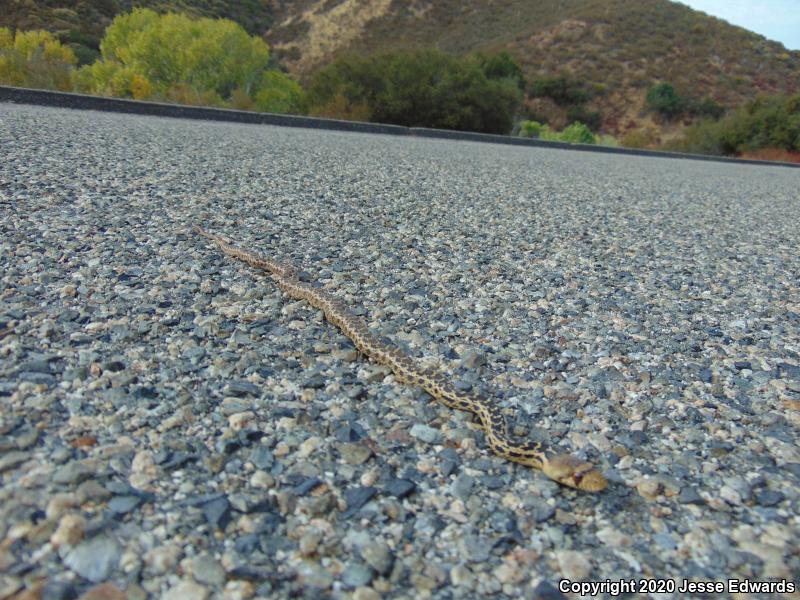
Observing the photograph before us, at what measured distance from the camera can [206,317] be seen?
12.5 feet

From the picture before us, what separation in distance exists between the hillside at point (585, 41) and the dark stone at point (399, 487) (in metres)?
48.5

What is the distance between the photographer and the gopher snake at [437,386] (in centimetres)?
260

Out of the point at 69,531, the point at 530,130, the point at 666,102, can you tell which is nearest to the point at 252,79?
the point at 530,130

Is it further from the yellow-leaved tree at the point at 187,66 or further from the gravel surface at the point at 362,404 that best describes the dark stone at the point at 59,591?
the yellow-leaved tree at the point at 187,66

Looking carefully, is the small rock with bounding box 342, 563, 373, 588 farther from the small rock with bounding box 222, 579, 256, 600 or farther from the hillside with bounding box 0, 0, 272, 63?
the hillside with bounding box 0, 0, 272, 63

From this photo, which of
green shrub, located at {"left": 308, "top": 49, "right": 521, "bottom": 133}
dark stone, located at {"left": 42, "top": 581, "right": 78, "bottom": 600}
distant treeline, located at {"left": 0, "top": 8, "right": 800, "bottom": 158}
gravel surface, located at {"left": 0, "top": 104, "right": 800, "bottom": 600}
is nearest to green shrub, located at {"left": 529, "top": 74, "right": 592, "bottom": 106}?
distant treeline, located at {"left": 0, "top": 8, "right": 800, "bottom": 158}

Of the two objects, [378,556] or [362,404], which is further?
[362,404]

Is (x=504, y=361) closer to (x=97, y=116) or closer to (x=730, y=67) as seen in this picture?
(x=97, y=116)

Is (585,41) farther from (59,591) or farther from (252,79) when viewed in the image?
(59,591)

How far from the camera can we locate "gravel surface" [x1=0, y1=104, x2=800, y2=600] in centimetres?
209

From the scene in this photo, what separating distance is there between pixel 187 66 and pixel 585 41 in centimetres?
4256

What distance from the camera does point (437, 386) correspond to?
3209 millimetres

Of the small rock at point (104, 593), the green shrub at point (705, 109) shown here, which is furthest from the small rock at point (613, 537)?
the green shrub at point (705, 109)

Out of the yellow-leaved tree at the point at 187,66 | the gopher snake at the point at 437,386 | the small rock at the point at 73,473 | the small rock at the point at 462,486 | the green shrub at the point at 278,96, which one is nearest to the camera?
the small rock at the point at 73,473
